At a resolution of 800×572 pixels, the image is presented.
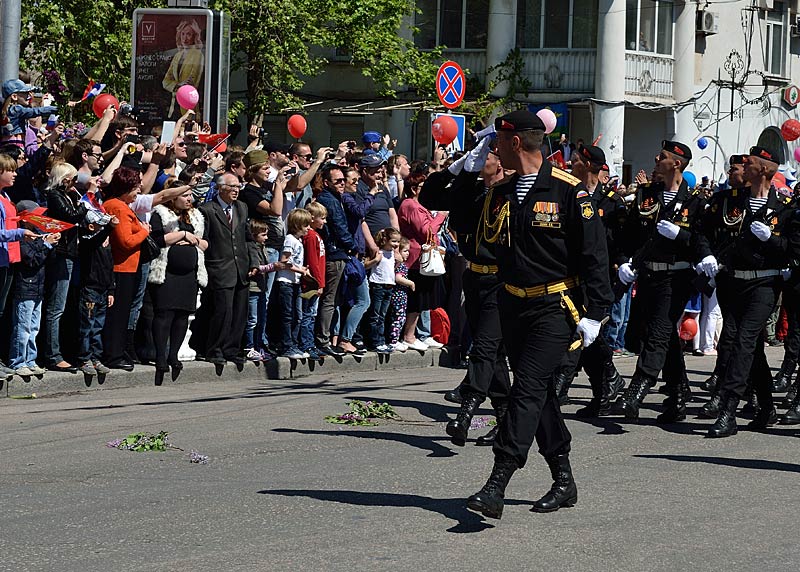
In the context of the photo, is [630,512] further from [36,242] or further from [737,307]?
[36,242]

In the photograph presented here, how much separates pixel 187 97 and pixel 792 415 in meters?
8.69

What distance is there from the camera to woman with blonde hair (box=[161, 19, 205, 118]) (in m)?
18.4

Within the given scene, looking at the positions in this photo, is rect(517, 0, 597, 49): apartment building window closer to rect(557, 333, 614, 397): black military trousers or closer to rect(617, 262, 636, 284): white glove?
rect(557, 333, 614, 397): black military trousers

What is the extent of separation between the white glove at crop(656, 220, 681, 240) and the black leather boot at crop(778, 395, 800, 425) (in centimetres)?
185

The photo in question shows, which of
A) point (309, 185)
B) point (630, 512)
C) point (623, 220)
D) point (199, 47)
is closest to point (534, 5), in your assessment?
point (199, 47)

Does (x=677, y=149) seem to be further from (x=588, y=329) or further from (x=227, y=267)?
(x=227, y=267)

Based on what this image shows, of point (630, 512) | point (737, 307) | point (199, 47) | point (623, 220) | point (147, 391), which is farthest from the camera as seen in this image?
point (199, 47)

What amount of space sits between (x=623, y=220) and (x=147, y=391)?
4488 mm

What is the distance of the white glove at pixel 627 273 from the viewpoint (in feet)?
38.4

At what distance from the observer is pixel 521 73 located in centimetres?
3750

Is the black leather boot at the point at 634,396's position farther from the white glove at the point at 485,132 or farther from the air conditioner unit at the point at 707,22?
the air conditioner unit at the point at 707,22

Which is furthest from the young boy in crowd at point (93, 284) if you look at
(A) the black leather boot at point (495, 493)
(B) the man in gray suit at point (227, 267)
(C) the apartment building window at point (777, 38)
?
(C) the apartment building window at point (777, 38)

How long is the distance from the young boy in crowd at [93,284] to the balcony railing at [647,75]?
2610cm

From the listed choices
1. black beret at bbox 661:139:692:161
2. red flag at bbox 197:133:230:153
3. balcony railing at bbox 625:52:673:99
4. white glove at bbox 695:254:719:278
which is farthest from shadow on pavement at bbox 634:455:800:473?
balcony railing at bbox 625:52:673:99
